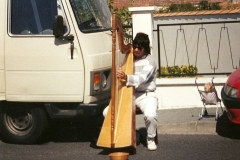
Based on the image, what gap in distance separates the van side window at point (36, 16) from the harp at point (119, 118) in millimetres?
1307

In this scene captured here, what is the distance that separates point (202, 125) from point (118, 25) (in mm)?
3131

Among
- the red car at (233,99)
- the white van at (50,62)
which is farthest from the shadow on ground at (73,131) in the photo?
the red car at (233,99)

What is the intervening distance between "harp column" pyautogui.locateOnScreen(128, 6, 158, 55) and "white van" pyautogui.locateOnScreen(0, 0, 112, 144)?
2.45m

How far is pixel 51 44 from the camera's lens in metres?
8.19

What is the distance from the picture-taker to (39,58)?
8.20 meters

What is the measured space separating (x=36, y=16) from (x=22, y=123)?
1.60 m

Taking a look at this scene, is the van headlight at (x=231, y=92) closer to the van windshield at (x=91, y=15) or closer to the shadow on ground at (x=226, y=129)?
the shadow on ground at (x=226, y=129)

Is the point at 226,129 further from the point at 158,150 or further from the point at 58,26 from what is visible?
the point at 58,26

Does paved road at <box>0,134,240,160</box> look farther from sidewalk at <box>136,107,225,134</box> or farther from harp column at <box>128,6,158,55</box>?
harp column at <box>128,6,158,55</box>

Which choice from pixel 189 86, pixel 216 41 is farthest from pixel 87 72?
pixel 216 41

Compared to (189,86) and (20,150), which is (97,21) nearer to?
(20,150)

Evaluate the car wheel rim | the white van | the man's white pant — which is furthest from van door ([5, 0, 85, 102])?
the man's white pant

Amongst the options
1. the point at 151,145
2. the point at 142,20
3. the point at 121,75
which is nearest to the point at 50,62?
the point at 121,75

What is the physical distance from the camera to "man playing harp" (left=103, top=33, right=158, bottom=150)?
791cm
